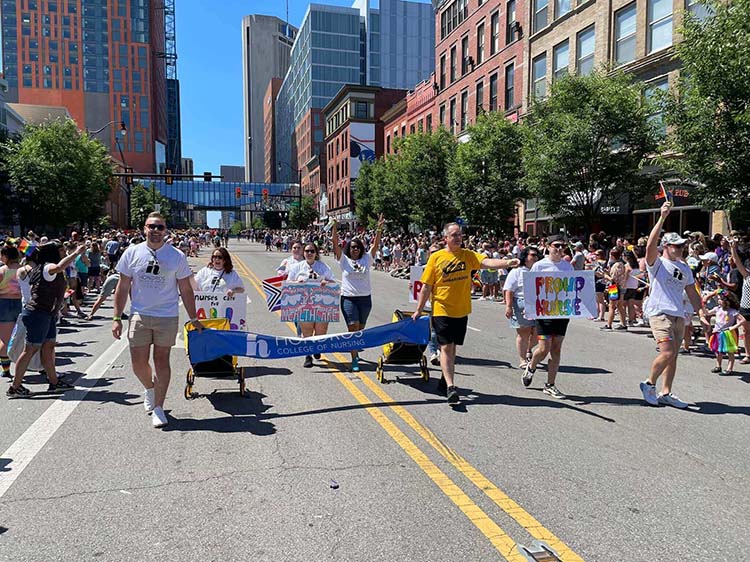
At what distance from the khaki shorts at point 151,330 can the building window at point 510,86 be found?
31.0m

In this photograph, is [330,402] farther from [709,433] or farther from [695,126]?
[695,126]

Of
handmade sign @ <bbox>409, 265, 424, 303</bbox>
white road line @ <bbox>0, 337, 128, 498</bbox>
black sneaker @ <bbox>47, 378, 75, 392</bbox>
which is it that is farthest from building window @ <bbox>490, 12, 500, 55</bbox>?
black sneaker @ <bbox>47, 378, 75, 392</bbox>

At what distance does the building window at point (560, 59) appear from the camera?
93.2 feet

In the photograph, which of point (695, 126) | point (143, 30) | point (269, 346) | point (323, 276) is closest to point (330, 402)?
point (269, 346)

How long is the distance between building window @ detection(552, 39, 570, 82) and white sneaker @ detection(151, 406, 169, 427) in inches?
1075

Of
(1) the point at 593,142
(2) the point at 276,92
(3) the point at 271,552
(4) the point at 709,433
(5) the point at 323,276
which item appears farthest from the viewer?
(2) the point at 276,92

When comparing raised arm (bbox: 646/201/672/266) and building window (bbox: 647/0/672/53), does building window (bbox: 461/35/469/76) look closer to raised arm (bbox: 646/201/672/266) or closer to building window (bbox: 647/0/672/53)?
building window (bbox: 647/0/672/53)

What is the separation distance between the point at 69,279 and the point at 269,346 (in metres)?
9.83

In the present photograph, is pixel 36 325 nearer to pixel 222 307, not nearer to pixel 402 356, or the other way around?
pixel 222 307

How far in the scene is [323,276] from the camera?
29.2 ft

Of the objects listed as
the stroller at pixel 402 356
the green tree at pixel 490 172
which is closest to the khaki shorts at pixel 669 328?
the stroller at pixel 402 356

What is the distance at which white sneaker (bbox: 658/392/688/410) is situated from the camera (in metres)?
6.59

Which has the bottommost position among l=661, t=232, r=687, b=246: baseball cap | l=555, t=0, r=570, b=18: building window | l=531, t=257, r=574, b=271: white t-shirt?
l=531, t=257, r=574, b=271: white t-shirt

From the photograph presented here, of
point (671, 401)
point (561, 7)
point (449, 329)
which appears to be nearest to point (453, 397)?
point (449, 329)
